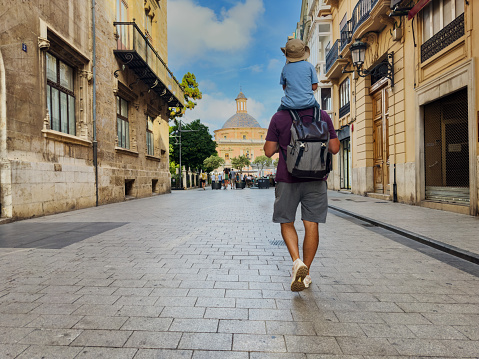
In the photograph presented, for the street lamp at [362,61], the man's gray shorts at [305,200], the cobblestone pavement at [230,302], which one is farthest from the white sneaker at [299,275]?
the street lamp at [362,61]

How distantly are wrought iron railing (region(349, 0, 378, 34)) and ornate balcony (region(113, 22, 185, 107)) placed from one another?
911cm

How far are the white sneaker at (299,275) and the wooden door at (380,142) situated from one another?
471 inches

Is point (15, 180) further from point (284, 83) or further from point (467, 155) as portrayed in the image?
point (467, 155)

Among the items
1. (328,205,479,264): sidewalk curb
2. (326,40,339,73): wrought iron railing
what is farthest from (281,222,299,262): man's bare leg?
(326,40,339,73): wrought iron railing

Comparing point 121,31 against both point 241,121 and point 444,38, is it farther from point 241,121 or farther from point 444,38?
point 241,121

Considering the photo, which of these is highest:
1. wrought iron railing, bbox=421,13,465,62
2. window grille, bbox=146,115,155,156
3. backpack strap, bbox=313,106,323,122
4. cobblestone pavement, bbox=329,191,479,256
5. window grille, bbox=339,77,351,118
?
window grille, bbox=339,77,351,118

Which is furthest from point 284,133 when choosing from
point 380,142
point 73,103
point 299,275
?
point 380,142

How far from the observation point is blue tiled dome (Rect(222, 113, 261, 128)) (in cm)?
10869

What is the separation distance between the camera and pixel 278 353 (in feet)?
6.70

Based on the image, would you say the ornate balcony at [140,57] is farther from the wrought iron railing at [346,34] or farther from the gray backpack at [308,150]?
the gray backpack at [308,150]

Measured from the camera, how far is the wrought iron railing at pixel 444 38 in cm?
881

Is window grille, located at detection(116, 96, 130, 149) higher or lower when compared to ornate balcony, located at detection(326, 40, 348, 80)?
lower

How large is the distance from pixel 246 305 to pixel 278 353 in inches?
31.0

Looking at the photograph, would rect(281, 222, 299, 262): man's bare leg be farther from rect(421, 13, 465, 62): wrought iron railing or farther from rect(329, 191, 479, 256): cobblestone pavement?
rect(421, 13, 465, 62): wrought iron railing
